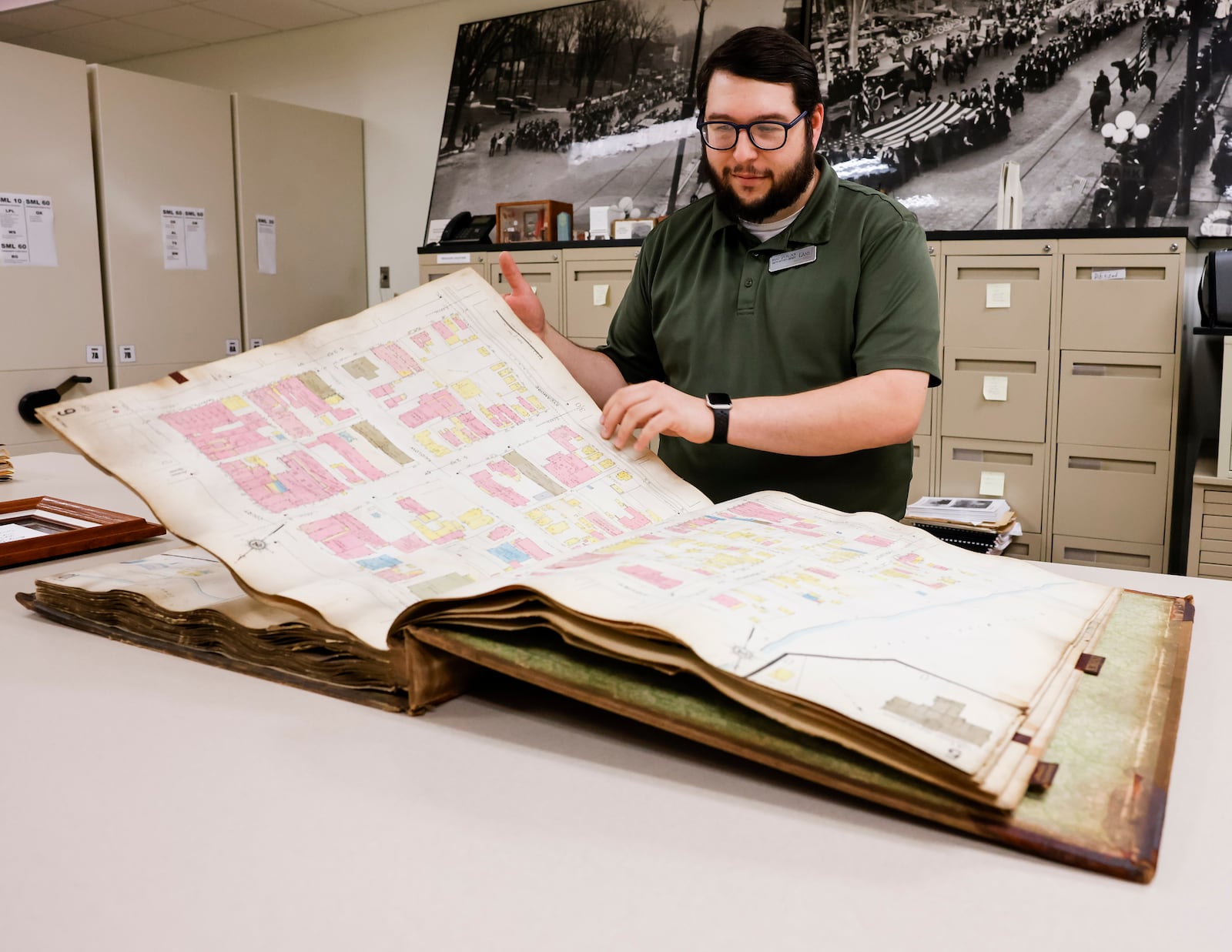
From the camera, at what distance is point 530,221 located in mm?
3988

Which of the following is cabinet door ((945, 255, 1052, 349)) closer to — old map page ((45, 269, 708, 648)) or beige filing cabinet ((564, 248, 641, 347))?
beige filing cabinet ((564, 248, 641, 347))

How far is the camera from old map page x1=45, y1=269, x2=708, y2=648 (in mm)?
773

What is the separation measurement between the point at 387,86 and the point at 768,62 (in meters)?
3.85

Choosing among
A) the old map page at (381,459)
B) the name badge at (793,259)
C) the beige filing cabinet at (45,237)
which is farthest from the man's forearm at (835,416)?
the beige filing cabinet at (45,237)

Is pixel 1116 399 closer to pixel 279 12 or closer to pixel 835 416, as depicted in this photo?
pixel 835 416

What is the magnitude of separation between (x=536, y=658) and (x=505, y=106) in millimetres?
4204

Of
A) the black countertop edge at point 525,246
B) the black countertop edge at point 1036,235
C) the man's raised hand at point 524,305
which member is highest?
the black countertop edge at point 525,246

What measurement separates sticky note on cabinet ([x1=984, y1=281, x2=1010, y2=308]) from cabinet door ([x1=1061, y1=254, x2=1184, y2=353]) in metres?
0.16

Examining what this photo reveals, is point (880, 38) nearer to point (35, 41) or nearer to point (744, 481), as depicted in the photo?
point (744, 481)

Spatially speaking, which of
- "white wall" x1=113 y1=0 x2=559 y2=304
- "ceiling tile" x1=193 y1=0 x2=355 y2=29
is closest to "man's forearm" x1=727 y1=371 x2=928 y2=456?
"white wall" x1=113 y1=0 x2=559 y2=304

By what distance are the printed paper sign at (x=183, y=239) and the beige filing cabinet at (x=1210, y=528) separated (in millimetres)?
3751

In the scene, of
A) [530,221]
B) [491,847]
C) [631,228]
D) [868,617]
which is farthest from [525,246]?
[491,847]

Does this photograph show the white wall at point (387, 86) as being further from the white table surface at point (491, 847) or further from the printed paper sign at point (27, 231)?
the white table surface at point (491, 847)

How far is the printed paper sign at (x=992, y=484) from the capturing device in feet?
Result: 10.2
